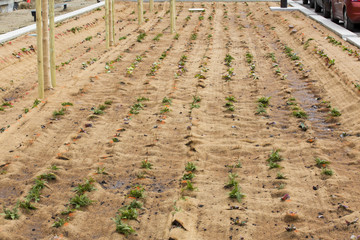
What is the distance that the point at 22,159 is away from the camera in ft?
20.2

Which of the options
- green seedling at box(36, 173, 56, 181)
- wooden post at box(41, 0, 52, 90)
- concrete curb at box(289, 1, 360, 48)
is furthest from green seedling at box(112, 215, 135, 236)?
concrete curb at box(289, 1, 360, 48)

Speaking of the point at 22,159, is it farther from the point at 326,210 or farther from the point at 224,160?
the point at 326,210

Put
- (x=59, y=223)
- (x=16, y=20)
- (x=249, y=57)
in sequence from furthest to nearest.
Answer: (x=16, y=20) < (x=249, y=57) < (x=59, y=223)

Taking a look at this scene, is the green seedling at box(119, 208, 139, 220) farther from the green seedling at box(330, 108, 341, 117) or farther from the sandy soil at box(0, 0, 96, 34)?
the sandy soil at box(0, 0, 96, 34)

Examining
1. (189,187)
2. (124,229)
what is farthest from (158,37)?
(124,229)

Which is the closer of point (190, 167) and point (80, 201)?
point (80, 201)

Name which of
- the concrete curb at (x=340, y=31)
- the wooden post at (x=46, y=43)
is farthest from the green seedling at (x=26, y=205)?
the concrete curb at (x=340, y=31)

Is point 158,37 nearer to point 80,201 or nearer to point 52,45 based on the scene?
point 52,45

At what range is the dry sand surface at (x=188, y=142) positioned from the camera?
15.3 feet

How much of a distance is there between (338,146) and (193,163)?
6.30ft

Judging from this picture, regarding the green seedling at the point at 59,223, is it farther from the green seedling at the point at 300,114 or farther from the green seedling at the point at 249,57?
the green seedling at the point at 249,57

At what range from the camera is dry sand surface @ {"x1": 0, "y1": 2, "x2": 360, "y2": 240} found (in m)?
4.65

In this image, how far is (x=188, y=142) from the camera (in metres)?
6.62

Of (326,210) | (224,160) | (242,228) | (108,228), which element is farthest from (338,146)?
(108,228)
